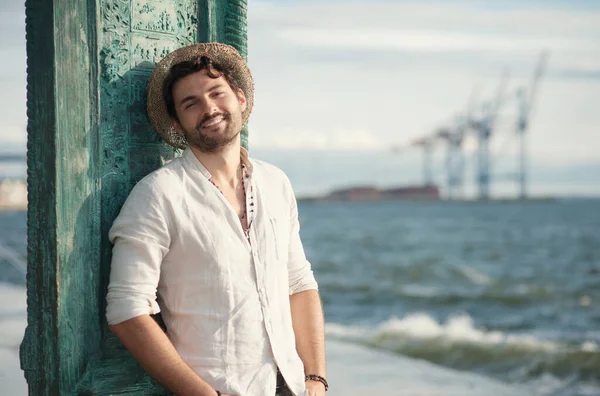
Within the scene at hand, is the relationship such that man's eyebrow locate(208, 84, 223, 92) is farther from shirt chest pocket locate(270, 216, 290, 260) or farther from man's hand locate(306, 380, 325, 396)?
man's hand locate(306, 380, 325, 396)

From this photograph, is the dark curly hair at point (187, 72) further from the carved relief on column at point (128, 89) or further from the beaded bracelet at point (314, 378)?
the beaded bracelet at point (314, 378)

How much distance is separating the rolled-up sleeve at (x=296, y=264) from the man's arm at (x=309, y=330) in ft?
0.06

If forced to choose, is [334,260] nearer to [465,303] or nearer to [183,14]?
[465,303]

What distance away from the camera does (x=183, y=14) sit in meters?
2.16

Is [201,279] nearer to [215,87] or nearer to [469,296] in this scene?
[215,87]

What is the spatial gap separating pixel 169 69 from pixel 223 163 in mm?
256

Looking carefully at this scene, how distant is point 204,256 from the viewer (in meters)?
1.87

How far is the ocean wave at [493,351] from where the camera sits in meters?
8.27

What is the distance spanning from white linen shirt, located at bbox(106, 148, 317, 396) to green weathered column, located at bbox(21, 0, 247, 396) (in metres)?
0.12

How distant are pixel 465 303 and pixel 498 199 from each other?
246 feet

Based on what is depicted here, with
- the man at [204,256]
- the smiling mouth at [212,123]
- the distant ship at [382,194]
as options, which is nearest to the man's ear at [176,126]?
the man at [204,256]

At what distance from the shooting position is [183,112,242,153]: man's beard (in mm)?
1917

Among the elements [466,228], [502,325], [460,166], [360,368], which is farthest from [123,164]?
[460,166]

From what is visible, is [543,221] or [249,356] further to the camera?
[543,221]
